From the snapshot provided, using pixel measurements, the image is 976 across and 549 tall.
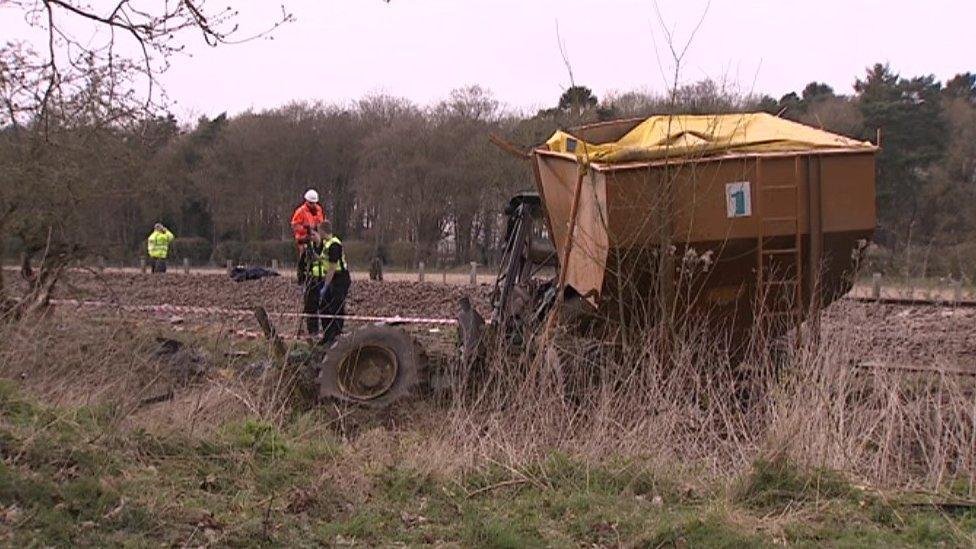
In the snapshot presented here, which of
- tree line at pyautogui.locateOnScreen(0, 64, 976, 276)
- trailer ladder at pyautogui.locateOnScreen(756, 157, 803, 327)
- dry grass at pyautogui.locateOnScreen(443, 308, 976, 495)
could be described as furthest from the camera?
tree line at pyautogui.locateOnScreen(0, 64, 976, 276)

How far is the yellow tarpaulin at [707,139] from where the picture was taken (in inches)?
327

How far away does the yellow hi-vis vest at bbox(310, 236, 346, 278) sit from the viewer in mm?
12211

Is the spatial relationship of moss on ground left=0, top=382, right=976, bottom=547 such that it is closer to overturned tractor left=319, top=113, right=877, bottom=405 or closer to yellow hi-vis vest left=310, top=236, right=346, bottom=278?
overturned tractor left=319, top=113, right=877, bottom=405

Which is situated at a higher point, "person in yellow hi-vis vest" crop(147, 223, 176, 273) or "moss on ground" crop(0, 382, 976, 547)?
"person in yellow hi-vis vest" crop(147, 223, 176, 273)

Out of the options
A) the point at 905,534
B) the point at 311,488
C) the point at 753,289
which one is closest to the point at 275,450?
the point at 311,488

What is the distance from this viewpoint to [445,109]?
39.9 metres

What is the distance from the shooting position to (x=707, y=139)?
27.4 feet

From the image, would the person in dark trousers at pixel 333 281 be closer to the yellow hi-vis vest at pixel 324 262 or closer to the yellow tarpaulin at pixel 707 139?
the yellow hi-vis vest at pixel 324 262

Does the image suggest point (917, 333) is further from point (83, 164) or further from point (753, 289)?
point (83, 164)

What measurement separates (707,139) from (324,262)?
17.6 ft

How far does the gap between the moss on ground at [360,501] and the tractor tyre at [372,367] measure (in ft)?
8.87

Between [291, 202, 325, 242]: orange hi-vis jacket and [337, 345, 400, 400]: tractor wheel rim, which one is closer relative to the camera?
[337, 345, 400, 400]: tractor wheel rim

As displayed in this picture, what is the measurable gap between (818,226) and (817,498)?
310 cm

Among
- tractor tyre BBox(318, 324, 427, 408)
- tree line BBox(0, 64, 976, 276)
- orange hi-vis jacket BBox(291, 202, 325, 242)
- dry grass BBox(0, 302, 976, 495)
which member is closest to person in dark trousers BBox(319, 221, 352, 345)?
orange hi-vis jacket BBox(291, 202, 325, 242)
